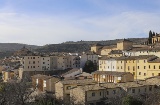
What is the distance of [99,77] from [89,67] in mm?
17779

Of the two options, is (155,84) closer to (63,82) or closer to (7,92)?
(63,82)

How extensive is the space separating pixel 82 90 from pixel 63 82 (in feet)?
21.5

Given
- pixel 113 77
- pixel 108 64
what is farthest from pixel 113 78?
pixel 108 64

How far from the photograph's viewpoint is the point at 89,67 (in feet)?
229

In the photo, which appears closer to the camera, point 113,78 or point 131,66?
point 113,78

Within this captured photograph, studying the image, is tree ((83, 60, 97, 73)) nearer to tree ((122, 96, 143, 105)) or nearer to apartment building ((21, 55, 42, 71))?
apartment building ((21, 55, 42, 71))

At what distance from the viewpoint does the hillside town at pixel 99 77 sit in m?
37.7

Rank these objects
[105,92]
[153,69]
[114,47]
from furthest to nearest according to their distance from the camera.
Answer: [114,47], [153,69], [105,92]

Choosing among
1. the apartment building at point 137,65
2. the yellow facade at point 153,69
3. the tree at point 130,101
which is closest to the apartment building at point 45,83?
the apartment building at point 137,65

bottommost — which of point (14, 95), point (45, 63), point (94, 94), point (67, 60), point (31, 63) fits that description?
point (14, 95)

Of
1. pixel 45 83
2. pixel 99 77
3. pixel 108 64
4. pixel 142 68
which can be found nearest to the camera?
pixel 45 83

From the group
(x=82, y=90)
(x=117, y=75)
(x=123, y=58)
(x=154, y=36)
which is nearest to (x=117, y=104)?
(x=82, y=90)

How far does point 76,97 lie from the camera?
125 feet

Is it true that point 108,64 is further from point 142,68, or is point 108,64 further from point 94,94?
point 94,94
